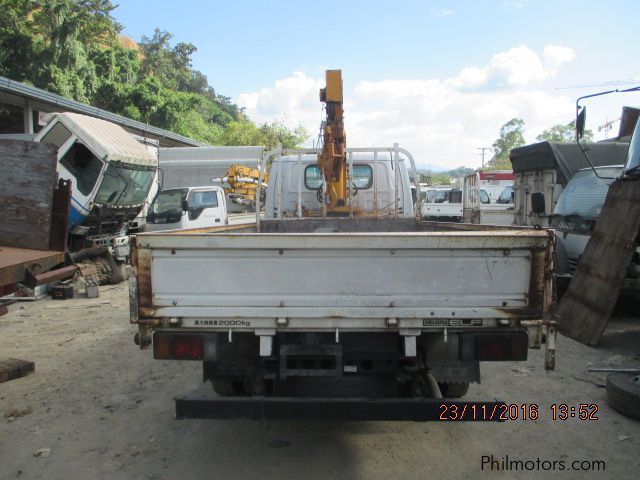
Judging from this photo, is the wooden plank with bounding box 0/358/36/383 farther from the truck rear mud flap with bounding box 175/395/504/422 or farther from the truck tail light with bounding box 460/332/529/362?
the truck tail light with bounding box 460/332/529/362

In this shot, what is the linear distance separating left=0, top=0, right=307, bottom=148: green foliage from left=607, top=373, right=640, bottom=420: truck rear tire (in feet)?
85.5

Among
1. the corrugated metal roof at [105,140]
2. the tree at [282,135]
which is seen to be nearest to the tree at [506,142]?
the tree at [282,135]

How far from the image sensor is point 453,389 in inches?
149

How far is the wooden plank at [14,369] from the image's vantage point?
16.5 feet

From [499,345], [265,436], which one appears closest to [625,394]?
[499,345]

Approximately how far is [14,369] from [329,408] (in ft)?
12.6

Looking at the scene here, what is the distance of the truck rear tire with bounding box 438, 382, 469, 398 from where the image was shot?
3729 millimetres

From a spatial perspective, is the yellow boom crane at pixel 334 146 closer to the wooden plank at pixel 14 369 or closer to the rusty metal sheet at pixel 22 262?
the rusty metal sheet at pixel 22 262

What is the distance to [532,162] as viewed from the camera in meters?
12.1

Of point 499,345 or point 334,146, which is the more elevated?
point 334,146

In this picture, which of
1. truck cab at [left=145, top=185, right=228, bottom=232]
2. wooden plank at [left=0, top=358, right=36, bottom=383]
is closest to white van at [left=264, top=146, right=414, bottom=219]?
wooden plank at [left=0, top=358, right=36, bottom=383]

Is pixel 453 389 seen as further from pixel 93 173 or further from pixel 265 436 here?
pixel 93 173

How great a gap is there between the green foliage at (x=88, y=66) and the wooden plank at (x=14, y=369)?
2241cm

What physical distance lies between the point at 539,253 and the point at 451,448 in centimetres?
161
